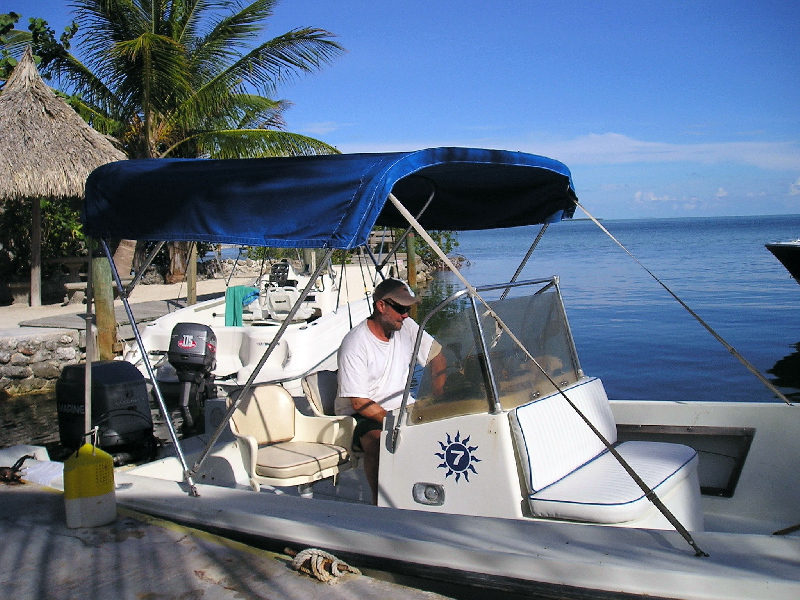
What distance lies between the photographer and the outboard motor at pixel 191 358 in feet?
25.3

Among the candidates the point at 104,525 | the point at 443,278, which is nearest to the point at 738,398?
the point at 104,525

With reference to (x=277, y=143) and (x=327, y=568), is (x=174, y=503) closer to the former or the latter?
(x=327, y=568)

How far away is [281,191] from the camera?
359cm

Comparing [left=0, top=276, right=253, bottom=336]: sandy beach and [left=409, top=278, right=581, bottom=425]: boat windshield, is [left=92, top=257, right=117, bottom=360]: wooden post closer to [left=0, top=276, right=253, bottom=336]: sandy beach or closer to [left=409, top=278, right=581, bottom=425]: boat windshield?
[left=0, top=276, right=253, bottom=336]: sandy beach

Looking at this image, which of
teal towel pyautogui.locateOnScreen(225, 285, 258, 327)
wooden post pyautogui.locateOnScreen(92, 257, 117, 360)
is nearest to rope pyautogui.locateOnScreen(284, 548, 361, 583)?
teal towel pyautogui.locateOnScreen(225, 285, 258, 327)

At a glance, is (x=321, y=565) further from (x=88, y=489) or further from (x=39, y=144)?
(x=39, y=144)

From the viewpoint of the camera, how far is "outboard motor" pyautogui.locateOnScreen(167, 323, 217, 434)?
7723 millimetres

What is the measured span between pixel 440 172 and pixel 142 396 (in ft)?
8.60

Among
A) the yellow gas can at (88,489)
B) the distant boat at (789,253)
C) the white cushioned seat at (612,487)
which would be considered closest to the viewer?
the white cushioned seat at (612,487)

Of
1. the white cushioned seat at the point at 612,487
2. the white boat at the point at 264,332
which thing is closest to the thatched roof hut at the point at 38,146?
the white boat at the point at 264,332

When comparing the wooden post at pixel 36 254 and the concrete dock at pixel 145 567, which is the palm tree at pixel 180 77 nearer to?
the wooden post at pixel 36 254

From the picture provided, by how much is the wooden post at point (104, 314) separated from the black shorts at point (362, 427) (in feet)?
24.6

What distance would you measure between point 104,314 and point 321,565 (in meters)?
8.72

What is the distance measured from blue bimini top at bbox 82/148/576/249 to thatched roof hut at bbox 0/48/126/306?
31.6 feet
